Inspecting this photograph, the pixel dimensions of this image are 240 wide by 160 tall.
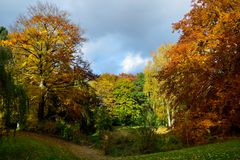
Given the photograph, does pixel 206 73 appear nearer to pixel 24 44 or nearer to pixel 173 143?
pixel 173 143

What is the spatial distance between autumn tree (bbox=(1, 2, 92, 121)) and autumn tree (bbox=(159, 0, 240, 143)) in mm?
11893

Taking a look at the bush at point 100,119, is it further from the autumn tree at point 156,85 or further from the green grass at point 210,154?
the green grass at point 210,154

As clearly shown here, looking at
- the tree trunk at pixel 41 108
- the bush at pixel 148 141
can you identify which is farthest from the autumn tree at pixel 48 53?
the bush at pixel 148 141

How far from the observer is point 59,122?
35750mm

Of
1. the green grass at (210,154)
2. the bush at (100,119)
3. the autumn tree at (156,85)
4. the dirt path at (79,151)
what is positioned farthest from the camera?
the autumn tree at (156,85)

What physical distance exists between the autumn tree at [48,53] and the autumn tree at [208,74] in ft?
39.0

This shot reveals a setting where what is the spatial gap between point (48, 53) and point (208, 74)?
16.9 meters

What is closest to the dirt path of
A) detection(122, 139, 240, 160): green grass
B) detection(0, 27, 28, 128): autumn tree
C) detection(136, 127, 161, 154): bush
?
detection(136, 127, 161, 154): bush

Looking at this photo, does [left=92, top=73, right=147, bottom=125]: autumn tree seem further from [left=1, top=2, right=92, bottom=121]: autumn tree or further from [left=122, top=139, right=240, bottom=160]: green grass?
[left=122, top=139, right=240, bottom=160]: green grass

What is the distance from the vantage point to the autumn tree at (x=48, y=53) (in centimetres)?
3391

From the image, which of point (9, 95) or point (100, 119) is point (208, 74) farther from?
point (100, 119)

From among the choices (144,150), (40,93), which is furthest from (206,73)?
(40,93)

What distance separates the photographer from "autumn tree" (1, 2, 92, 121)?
3391 cm

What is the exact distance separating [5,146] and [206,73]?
45.5 ft
